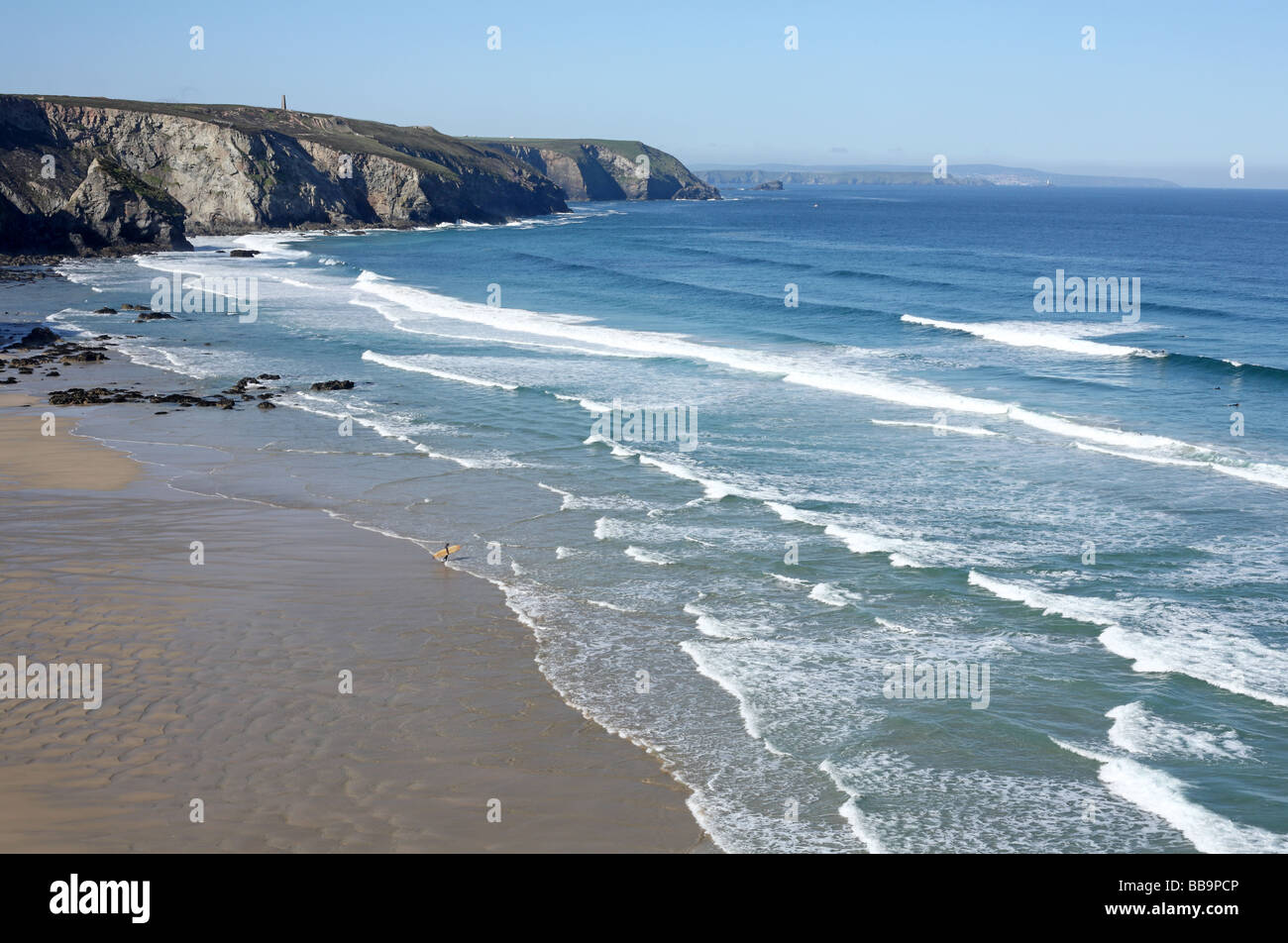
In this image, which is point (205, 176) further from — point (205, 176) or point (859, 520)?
point (859, 520)

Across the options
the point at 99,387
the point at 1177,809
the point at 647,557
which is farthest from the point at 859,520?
the point at 99,387

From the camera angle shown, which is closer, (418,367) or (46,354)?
(418,367)

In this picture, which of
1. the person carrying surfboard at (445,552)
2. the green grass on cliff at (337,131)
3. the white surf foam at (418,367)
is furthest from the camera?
the green grass on cliff at (337,131)

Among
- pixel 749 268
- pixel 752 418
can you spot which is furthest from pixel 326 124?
pixel 752 418

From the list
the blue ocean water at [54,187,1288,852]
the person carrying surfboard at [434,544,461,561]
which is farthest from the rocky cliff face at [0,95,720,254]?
the person carrying surfboard at [434,544,461,561]

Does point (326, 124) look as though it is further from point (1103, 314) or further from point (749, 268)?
point (1103, 314)

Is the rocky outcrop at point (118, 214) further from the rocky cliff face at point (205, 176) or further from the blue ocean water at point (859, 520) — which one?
the blue ocean water at point (859, 520)

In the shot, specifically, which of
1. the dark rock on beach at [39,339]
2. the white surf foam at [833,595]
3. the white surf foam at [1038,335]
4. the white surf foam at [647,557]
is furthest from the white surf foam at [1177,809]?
the dark rock on beach at [39,339]
